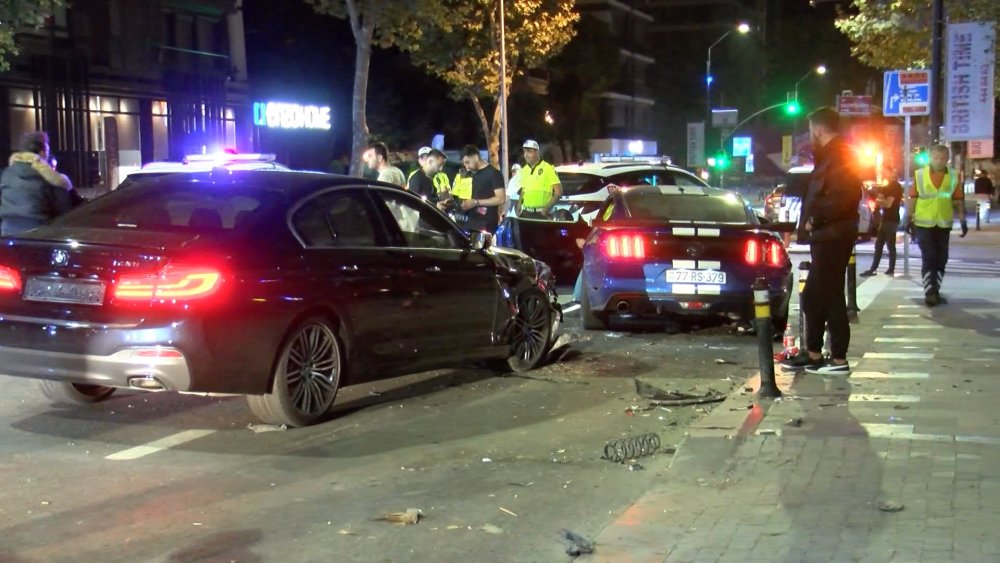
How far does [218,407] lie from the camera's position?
786cm

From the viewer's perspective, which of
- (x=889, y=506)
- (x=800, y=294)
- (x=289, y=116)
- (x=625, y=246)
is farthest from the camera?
(x=289, y=116)

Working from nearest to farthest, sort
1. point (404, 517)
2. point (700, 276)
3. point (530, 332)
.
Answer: point (404, 517) → point (530, 332) → point (700, 276)

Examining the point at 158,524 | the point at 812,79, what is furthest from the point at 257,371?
the point at 812,79

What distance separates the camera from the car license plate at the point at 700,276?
10.6 metres

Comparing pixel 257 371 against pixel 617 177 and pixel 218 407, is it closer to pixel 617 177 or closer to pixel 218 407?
pixel 218 407

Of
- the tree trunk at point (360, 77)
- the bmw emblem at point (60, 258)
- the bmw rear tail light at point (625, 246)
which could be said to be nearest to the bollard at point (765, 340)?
the bmw rear tail light at point (625, 246)

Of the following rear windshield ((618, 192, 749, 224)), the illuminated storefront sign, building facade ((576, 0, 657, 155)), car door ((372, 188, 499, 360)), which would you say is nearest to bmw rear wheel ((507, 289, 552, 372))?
car door ((372, 188, 499, 360))

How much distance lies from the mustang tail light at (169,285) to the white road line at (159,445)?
90cm

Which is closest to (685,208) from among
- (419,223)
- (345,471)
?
(419,223)

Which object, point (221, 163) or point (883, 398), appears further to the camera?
point (221, 163)

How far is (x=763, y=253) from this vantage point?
10.6m

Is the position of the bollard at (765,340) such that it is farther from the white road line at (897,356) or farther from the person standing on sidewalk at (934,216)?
the person standing on sidewalk at (934,216)

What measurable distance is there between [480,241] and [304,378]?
220 centimetres

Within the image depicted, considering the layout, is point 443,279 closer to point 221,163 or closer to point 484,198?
point 221,163
